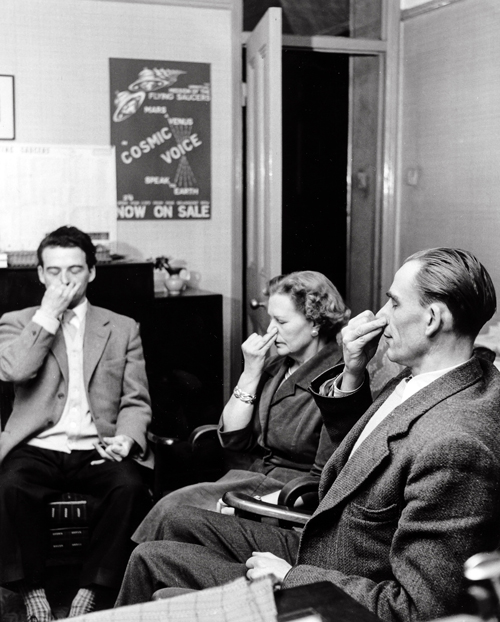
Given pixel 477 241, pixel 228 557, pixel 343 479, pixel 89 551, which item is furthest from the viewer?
pixel 477 241

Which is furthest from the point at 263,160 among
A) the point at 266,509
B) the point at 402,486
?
the point at 402,486

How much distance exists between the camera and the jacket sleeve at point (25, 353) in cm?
297

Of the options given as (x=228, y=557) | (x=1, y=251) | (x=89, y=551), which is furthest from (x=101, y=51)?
(x=228, y=557)

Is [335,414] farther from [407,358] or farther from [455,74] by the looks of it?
[455,74]

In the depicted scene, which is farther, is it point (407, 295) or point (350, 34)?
point (350, 34)

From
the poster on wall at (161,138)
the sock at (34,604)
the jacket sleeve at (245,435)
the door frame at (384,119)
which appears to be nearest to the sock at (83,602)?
the sock at (34,604)

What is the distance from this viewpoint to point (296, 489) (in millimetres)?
2352

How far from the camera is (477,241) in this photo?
3900 mm

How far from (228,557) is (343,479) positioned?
54cm

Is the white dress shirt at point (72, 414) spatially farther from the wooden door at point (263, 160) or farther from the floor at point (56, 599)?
the wooden door at point (263, 160)

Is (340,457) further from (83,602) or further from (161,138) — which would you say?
(161,138)

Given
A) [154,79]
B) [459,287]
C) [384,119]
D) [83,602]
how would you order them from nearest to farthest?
[459,287] → [83,602] → [154,79] → [384,119]

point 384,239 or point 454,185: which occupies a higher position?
point 454,185

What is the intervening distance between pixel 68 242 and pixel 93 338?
41 cm
